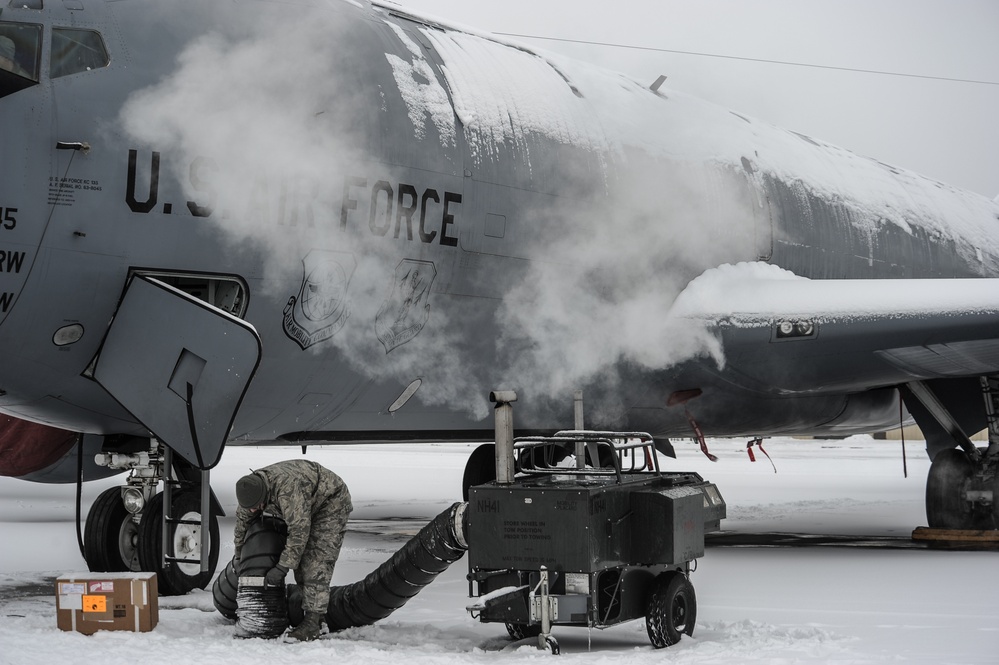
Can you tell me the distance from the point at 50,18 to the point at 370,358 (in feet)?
11.6

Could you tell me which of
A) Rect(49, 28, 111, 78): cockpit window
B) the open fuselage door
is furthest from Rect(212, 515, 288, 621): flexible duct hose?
Rect(49, 28, 111, 78): cockpit window

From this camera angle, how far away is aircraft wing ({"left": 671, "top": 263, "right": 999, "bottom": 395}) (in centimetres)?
1182

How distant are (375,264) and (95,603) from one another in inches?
131

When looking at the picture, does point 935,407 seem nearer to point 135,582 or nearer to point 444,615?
point 444,615

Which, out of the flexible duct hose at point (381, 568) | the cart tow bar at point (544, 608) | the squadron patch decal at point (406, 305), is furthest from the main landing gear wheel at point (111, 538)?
the cart tow bar at point (544, 608)

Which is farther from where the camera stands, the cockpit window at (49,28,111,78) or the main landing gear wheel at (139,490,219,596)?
the main landing gear wheel at (139,490,219,596)

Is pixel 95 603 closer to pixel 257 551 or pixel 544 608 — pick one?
pixel 257 551

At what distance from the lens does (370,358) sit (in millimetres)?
9492

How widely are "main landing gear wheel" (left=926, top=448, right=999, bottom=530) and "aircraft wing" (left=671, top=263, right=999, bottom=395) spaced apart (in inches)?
58.1

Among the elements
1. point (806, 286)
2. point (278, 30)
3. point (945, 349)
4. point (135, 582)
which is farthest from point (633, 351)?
point (135, 582)

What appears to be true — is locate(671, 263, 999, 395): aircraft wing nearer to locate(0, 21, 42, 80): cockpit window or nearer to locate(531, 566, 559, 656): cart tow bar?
locate(531, 566, 559, 656): cart tow bar

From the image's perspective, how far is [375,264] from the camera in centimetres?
923

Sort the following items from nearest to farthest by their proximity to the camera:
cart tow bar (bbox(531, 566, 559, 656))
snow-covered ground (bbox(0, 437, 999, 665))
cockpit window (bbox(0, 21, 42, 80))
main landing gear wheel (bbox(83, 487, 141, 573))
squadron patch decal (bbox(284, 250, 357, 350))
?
1. snow-covered ground (bbox(0, 437, 999, 665))
2. cart tow bar (bbox(531, 566, 559, 656))
3. cockpit window (bbox(0, 21, 42, 80))
4. squadron patch decal (bbox(284, 250, 357, 350))
5. main landing gear wheel (bbox(83, 487, 141, 573))

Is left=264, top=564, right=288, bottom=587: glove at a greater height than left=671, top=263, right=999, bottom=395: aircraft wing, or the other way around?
left=671, top=263, right=999, bottom=395: aircraft wing
